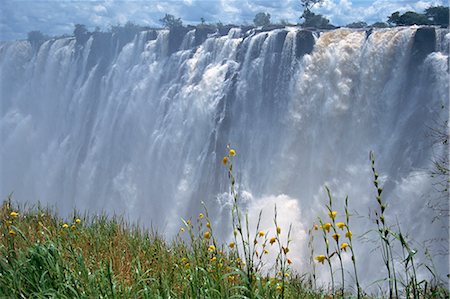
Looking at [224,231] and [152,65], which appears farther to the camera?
[152,65]

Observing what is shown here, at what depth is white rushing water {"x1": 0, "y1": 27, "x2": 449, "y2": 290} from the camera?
1738 centimetres

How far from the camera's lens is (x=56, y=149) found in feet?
113

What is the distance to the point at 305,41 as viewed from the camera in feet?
68.5

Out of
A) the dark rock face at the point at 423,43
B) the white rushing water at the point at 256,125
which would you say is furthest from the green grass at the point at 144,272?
the dark rock face at the point at 423,43

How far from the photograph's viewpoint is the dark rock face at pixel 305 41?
820 inches

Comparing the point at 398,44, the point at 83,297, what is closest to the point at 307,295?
the point at 83,297

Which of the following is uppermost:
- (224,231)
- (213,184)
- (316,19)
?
(316,19)

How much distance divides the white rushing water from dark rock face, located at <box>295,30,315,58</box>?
1.7 inches

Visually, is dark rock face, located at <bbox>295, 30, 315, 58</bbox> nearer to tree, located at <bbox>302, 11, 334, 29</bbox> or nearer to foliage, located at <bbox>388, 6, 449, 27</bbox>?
foliage, located at <bbox>388, 6, 449, 27</bbox>

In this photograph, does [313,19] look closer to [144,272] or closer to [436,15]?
[436,15]

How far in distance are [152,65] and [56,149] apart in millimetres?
10202

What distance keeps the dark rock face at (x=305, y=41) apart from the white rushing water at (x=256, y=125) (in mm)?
42

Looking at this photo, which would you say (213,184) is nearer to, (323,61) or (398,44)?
(323,61)

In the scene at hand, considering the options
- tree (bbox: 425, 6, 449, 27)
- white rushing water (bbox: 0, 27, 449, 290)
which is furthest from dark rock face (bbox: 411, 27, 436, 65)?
tree (bbox: 425, 6, 449, 27)
